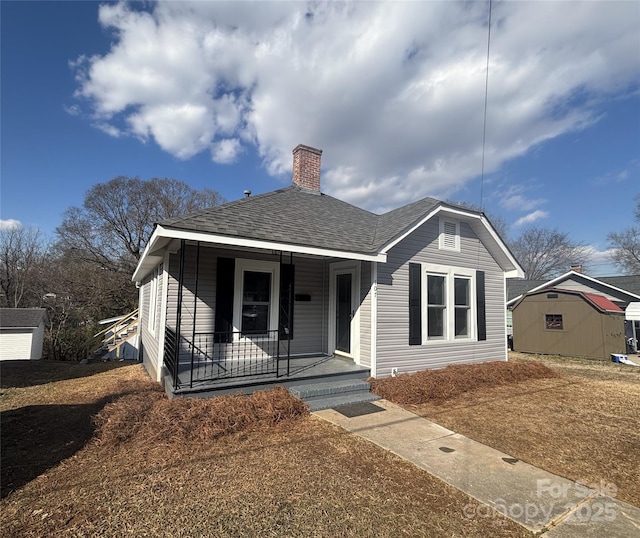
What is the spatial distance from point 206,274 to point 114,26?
18.3ft

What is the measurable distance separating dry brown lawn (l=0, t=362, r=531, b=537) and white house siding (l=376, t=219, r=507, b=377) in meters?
2.94

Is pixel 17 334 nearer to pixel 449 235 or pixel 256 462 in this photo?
pixel 256 462

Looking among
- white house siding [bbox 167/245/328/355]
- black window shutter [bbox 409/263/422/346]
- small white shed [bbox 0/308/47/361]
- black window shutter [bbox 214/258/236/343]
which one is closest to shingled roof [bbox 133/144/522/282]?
white house siding [bbox 167/245/328/355]

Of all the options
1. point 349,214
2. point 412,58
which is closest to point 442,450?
point 349,214

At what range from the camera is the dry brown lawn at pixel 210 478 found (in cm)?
253

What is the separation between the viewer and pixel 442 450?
4.01 meters

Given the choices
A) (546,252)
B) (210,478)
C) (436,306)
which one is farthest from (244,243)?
(546,252)

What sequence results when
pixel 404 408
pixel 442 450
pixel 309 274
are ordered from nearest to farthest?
pixel 442 450 < pixel 404 408 < pixel 309 274

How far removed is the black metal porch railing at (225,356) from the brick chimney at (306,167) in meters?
5.24

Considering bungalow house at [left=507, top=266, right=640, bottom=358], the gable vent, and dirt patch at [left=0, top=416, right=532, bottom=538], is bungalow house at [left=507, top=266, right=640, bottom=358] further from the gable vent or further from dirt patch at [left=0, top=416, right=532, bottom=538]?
dirt patch at [left=0, top=416, right=532, bottom=538]

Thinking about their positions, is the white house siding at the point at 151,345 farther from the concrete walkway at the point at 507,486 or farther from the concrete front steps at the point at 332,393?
the concrete walkway at the point at 507,486

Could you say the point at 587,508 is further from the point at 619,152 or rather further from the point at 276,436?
the point at 619,152

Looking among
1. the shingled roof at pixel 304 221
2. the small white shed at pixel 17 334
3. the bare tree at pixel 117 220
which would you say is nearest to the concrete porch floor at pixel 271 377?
the shingled roof at pixel 304 221

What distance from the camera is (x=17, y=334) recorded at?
13727mm
